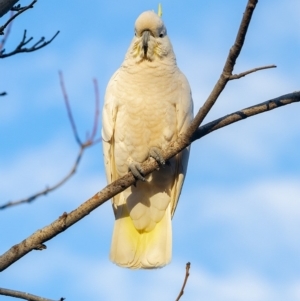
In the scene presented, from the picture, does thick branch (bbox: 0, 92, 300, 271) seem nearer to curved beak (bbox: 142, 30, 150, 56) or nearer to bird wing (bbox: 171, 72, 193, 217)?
bird wing (bbox: 171, 72, 193, 217)

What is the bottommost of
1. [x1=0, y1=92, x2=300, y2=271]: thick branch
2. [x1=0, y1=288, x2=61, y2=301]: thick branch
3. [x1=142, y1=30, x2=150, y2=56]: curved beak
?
[x1=0, y1=288, x2=61, y2=301]: thick branch

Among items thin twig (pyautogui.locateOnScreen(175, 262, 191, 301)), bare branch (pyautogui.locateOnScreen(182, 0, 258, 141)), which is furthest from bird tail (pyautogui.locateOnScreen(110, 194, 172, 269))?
bare branch (pyautogui.locateOnScreen(182, 0, 258, 141))

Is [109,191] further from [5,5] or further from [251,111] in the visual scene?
[5,5]

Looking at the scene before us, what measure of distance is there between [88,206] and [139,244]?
1445mm

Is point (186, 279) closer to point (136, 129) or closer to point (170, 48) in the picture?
point (136, 129)

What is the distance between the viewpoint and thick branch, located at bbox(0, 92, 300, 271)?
3.03 m

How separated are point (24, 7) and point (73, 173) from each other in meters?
1.79

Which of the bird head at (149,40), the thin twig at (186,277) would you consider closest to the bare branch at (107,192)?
the thin twig at (186,277)

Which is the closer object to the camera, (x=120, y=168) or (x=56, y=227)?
(x=56, y=227)

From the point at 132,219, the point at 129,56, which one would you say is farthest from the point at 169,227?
the point at 129,56

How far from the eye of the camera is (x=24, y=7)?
3.54 meters

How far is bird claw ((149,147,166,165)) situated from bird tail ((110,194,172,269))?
0.70 m

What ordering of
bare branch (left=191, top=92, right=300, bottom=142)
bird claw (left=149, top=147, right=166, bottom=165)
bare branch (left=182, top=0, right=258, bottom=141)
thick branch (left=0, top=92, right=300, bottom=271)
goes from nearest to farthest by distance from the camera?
bare branch (left=182, top=0, right=258, bottom=141) → thick branch (left=0, top=92, right=300, bottom=271) → bare branch (left=191, top=92, right=300, bottom=142) → bird claw (left=149, top=147, right=166, bottom=165)

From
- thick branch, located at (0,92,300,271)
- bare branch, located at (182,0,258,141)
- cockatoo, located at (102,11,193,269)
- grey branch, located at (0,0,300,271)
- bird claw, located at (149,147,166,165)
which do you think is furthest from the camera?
cockatoo, located at (102,11,193,269)
